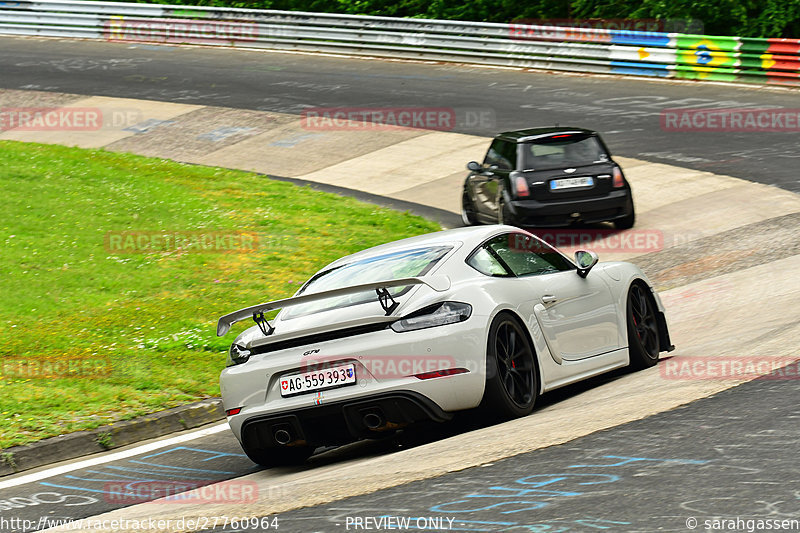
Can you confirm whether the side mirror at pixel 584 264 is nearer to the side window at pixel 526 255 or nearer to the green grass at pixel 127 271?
the side window at pixel 526 255

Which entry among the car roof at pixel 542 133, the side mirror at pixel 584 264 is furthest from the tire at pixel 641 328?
the car roof at pixel 542 133

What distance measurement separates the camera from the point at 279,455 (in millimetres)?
7164

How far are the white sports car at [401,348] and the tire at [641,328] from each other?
2.61ft

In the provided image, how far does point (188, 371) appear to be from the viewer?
9.83 m

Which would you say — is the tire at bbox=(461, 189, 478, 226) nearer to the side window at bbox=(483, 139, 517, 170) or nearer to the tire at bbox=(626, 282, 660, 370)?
the side window at bbox=(483, 139, 517, 170)

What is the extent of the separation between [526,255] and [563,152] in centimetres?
845

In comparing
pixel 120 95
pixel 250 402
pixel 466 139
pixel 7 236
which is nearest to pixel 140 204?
pixel 7 236

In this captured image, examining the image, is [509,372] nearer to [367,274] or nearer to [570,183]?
[367,274]

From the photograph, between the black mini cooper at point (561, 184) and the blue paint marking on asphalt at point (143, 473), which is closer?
the blue paint marking on asphalt at point (143, 473)

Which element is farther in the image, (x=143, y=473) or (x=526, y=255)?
(x=526, y=255)

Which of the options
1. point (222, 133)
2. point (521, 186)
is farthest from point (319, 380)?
point (222, 133)

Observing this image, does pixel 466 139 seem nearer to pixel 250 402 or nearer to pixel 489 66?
pixel 489 66

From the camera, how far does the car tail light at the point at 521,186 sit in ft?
52.7

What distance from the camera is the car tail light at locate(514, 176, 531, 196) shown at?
1606 cm
